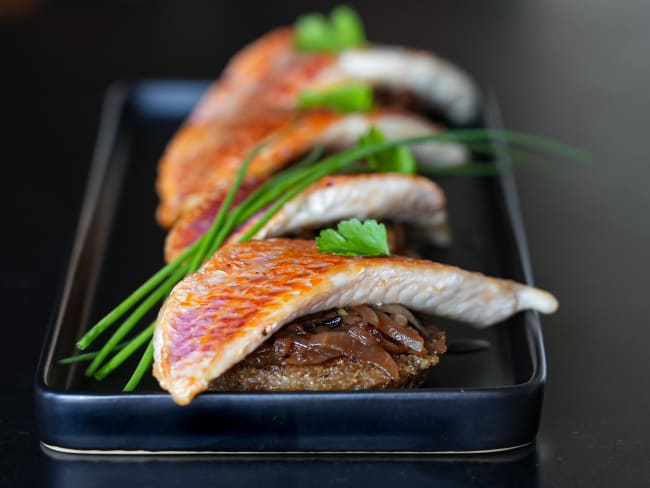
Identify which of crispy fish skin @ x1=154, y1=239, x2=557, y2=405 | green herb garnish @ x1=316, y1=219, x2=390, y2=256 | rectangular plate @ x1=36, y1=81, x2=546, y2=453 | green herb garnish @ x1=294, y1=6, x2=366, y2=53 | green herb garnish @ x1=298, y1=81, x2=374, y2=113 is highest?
green herb garnish @ x1=294, y1=6, x2=366, y2=53

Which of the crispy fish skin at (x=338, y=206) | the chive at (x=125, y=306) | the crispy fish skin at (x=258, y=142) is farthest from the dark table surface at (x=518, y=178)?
the crispy fish skin at (x=338, y=206)

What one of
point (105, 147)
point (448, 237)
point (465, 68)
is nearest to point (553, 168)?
point (448, 237)

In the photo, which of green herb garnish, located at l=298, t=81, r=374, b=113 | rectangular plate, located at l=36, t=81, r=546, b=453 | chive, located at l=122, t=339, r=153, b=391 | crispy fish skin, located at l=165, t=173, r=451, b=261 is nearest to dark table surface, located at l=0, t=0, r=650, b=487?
rectangular plate, located at l=36, t=81, r=546, b=453

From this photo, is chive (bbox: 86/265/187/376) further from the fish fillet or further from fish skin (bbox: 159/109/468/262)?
fish skin (bbox: 159/109/468/262)

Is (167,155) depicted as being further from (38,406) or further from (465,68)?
(465,68)

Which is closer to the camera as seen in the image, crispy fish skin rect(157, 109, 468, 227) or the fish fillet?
the fish fillet

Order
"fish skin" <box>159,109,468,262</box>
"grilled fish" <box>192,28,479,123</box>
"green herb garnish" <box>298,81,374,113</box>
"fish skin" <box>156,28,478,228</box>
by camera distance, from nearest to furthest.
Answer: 1. "fish skin" <box>159,109,468,262</box>
2. "fish skin" <box>156,28,478,228</box>
3. "green herb garnish" <box>298,81,374,113</box>
4. "grilled fish" <box>192,28,479,123</box>
